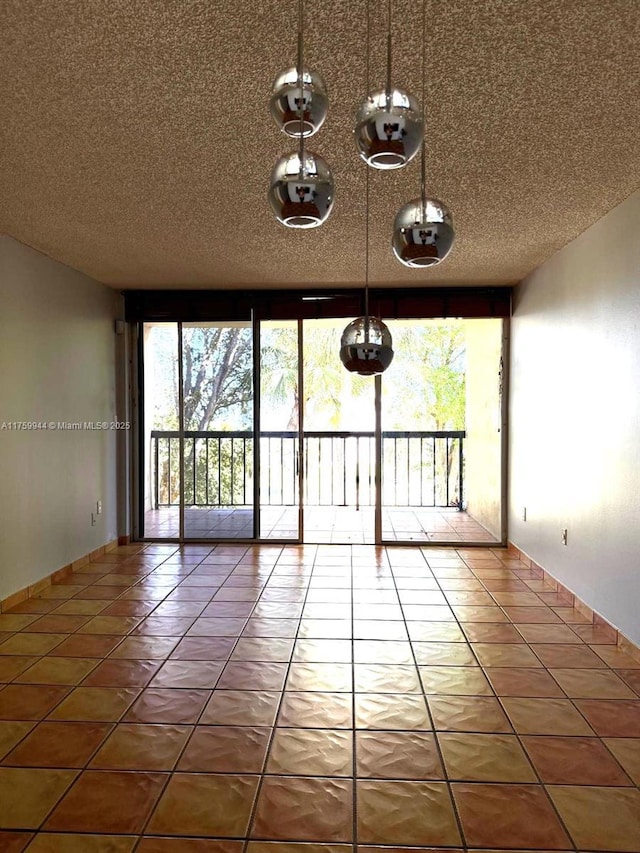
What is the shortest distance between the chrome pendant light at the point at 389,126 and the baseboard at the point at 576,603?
2.68m

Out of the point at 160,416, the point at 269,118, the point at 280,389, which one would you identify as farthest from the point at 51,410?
the point at 269,118

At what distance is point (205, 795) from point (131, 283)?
167 inches

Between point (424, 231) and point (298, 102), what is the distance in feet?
1.35

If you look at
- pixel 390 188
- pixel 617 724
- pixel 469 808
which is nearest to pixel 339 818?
pixel 469 808

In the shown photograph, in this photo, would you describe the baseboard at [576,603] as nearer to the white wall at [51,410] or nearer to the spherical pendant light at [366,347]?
the spherical pendant light at [366,347]

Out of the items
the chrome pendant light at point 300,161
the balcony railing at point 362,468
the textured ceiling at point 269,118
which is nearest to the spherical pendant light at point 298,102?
the chrome pendant light at point 300,161

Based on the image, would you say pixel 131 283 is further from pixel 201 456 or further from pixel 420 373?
pixel 420 373

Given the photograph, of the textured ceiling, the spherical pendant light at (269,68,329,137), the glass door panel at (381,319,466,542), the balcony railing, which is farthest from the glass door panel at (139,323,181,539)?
the spherical pendant light at (269,68,329,137)

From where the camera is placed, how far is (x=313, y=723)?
2.34 metres

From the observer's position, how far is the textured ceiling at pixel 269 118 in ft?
5.53

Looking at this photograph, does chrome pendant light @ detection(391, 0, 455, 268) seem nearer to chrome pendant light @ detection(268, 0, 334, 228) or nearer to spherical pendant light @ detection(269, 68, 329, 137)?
chrome pendant light @ detection(268, 0, 334, 228)

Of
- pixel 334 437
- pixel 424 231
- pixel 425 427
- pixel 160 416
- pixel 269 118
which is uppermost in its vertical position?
pixel 269 118

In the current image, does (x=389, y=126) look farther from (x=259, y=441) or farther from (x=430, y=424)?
(x=430, y=424)

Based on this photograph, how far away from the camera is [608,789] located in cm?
193
